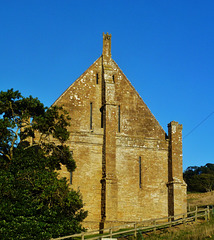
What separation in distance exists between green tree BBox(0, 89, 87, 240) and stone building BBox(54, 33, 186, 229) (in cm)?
588

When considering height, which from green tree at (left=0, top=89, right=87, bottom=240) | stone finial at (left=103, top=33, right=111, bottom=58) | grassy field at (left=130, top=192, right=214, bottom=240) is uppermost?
stone finial at (left=103, top=33, right=111, bottom=58)

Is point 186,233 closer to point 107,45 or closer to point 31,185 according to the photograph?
point 31,185

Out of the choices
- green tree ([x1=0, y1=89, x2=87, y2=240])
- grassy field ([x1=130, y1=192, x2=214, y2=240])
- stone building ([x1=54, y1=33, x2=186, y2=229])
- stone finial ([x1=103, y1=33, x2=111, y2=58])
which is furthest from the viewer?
stone finial ([x1=103, y1=33, x2=111, y2=58])

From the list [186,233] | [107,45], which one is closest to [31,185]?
[186,233]

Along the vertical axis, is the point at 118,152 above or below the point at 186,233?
above

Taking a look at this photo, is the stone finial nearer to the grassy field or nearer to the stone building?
the stone building

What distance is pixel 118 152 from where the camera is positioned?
3369 cm

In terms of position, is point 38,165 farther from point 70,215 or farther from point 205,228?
point 205,228

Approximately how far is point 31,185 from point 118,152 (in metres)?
11.6

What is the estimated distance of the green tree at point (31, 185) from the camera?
22.0 m

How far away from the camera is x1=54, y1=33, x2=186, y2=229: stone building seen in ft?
105

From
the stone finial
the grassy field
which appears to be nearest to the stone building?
the stone finial

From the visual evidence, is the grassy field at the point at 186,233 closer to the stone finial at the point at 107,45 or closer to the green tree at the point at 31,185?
the green tree at the point at 31,185

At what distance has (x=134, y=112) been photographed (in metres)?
35.8
